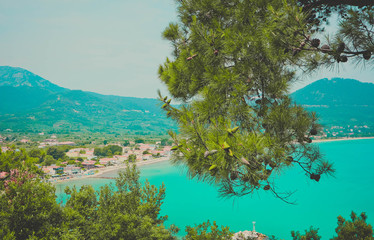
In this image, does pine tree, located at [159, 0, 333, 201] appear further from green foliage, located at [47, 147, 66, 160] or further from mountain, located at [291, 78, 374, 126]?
mountain, located at [291, 78, 374, 126]

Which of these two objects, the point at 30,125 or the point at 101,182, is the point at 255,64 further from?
the point at 30,125

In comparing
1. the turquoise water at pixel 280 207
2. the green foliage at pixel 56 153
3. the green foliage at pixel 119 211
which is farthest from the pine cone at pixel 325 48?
the green foliage at pixel 56 153

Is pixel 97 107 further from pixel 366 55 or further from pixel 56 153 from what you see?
pixel 366 55

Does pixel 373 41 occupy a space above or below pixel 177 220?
above

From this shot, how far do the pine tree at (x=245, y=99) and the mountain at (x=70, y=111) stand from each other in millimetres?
102839

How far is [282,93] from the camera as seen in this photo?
1607 mm

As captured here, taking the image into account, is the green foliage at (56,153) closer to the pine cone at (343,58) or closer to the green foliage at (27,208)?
the green foliage at (27,208)

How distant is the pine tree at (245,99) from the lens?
4.20 ft

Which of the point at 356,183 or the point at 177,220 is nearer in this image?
the point at 177,220

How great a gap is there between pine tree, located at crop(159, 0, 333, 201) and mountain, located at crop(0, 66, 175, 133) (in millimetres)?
102839

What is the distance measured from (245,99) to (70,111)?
145103 mm

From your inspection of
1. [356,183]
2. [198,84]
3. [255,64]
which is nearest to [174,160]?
[198,84]

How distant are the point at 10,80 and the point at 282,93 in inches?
8810

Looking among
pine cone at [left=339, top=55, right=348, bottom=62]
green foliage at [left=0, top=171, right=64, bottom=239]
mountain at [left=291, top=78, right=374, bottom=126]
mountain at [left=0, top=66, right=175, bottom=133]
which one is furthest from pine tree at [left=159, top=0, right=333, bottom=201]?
mountain at [left=0, top=66, right=175, bottom=133]
